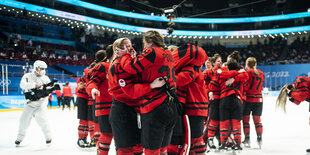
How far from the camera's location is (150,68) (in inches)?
89.0

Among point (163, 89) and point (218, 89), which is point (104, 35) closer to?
point (218, 89)

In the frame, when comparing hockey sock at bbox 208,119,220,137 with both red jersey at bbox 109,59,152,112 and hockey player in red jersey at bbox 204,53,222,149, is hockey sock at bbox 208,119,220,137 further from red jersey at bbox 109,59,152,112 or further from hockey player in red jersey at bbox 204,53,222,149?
red jersey at bbox 109,59,152,112

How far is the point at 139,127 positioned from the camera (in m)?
2.41

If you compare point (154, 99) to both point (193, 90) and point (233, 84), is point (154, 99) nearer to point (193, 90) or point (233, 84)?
point (193, 90)

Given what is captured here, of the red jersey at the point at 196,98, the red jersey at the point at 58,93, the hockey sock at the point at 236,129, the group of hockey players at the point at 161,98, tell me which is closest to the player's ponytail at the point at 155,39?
the group of hockey players at the point at 161,98

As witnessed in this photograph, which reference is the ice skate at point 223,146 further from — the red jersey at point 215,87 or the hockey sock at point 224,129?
the red jersey at point 215,87

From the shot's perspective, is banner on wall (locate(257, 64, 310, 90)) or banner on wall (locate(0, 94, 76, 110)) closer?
banner on wall (locate(0, 94, 76, 110))

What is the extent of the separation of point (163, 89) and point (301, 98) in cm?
284

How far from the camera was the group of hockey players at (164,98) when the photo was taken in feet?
7.34

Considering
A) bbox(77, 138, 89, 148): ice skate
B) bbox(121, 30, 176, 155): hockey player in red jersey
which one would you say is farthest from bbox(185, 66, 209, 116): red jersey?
bbox(77, 138, 89, 148): ice skate

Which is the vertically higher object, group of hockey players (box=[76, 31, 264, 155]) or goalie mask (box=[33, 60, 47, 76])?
goalie mask (box=[33, 60, 47, 76])

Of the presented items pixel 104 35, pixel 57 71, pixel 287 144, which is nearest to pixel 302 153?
pixel 287 144

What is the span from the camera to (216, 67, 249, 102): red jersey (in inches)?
164

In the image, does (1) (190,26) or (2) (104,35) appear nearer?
(2) (104,35)
